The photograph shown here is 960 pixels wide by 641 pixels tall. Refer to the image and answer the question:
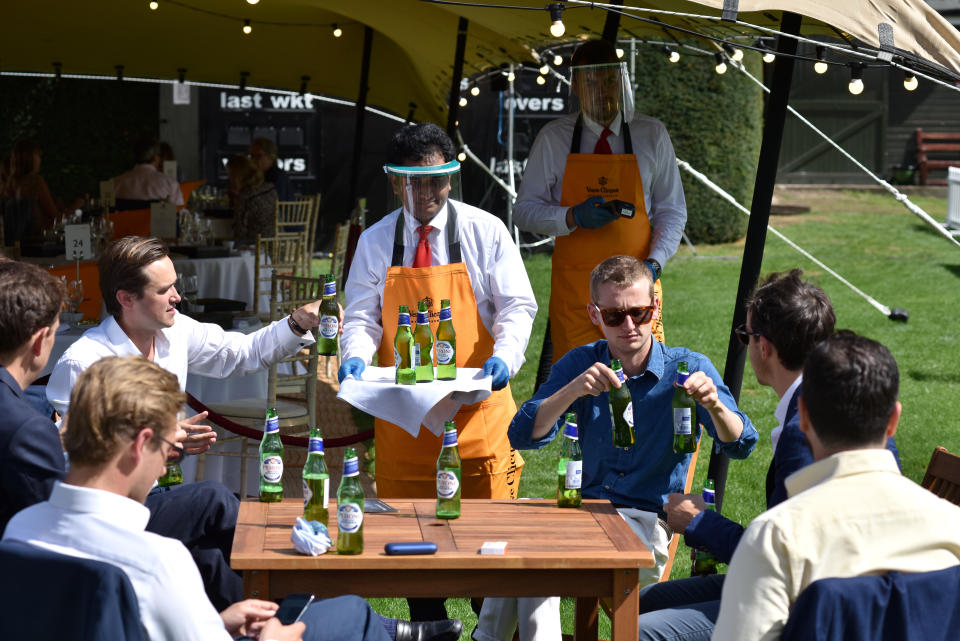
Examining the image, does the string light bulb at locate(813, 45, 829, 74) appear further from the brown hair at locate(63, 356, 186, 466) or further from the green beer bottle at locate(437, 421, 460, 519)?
the brown hair at locate(63, 356, 186, 466)

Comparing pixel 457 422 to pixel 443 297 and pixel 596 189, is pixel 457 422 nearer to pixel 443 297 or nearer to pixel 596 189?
pixel 443 297

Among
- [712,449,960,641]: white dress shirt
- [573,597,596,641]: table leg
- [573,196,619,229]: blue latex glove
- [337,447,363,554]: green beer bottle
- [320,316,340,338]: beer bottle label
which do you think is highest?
[573,196,619,229]: blue latex glove

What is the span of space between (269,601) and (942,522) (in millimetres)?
1455

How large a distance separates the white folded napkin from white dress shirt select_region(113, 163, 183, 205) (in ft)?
25.5

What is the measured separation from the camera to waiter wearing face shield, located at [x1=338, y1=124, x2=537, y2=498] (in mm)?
3979

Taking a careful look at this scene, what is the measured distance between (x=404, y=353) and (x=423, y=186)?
1.85 ft

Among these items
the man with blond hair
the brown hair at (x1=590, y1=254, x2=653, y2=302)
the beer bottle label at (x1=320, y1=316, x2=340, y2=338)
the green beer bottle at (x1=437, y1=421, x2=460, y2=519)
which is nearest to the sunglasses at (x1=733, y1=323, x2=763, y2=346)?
the brown hair at (x1=590, y1=254, x2=653, y2=302)

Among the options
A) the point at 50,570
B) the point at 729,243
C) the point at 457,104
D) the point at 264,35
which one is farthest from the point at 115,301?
the point at 729,243

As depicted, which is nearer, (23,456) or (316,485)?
(23,456)

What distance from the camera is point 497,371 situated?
372cm

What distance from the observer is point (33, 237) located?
8.62 m

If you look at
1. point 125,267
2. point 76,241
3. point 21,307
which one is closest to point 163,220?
point 76,241

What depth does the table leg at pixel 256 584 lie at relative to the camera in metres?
2.74

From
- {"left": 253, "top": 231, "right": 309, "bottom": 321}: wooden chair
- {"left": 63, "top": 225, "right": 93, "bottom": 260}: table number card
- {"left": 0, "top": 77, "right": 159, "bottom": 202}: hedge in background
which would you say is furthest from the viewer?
{"left": 0, "top": 77, "right": 159, "bottom": 202}: hedge in background
